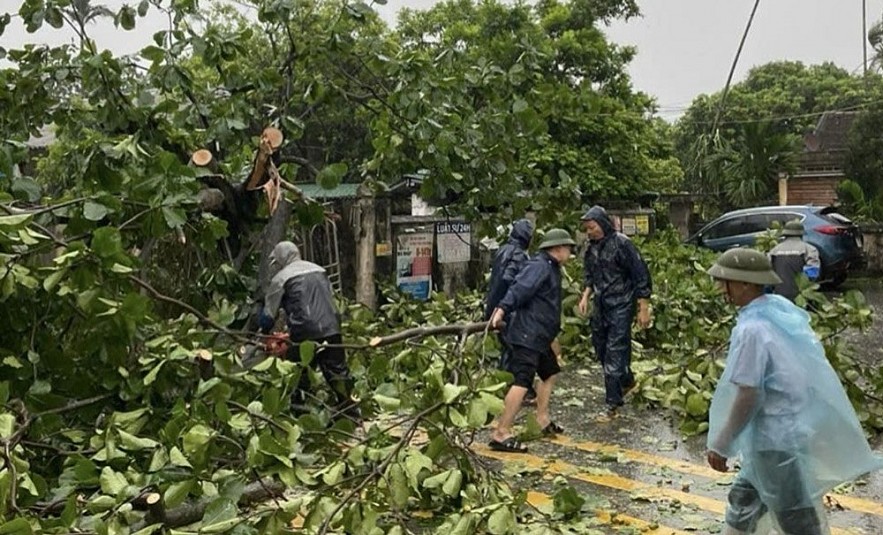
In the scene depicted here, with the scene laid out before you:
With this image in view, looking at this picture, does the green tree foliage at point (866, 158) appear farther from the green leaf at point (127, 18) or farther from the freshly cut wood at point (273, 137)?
the green leaf at point (127, 18)

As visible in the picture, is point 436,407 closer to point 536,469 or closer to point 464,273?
point 536,469

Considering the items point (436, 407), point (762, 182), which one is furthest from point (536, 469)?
point (762, 182)

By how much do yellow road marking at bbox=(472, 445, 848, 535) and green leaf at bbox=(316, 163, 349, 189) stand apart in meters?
2.34

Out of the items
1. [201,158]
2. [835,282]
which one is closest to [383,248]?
[201,158]

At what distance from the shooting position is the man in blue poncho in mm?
3980

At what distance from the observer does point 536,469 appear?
6438 millimetres

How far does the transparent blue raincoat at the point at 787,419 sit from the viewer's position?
398 cm

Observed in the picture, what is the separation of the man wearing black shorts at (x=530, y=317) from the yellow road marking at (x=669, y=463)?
1.65 feet

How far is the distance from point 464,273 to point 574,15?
12389mm

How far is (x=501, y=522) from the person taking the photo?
3807mm

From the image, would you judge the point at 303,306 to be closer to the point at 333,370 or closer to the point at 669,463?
the point at 333,370

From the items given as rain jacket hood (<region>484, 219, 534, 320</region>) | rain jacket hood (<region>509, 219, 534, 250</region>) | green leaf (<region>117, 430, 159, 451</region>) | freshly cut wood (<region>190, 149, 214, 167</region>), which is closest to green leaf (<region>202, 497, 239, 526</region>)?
green leaf (<region>117, 430, 159, 451</region>)

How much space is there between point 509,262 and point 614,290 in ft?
3.27

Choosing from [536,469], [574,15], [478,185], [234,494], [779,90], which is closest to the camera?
[234,494]
